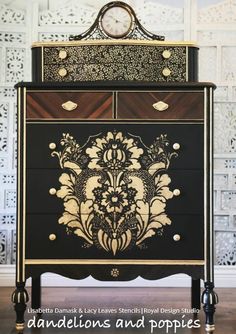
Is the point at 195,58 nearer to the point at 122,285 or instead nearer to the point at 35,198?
the point at 35,198

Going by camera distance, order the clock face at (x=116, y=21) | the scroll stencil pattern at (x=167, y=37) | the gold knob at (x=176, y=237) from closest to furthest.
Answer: the gold knob at (x=176, y=237)
the clock face at (x=116, y=21)
the scroll stencil pattern at (x=167, y=37)

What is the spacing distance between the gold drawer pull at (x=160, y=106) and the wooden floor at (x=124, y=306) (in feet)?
3.03

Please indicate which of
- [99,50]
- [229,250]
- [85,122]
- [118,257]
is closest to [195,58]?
[99,50]

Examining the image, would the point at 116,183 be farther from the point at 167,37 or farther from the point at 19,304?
the point at 167,37

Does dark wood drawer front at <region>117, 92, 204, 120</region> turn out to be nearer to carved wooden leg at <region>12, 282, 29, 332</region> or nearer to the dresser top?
the dresser top

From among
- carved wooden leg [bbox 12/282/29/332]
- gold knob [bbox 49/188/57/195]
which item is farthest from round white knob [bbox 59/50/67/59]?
carved wooden leg [bbox 12/282/29/332]

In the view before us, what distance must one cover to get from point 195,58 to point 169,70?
0.43 ft

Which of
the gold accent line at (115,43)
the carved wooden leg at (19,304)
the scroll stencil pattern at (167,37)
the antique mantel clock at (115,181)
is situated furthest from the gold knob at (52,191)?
the scroll stencil pattern at (167,37)

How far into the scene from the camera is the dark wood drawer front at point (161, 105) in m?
2.07

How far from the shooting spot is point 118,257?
81.7 inches

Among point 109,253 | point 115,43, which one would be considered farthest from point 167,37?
point 109,253

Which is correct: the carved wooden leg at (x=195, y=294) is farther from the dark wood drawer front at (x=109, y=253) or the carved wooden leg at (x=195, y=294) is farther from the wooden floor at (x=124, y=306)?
the dark wood drawer front at (x=109, y=253)

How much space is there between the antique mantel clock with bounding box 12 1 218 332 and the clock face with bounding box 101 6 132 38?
0.38 metres

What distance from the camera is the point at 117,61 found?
228 cm
